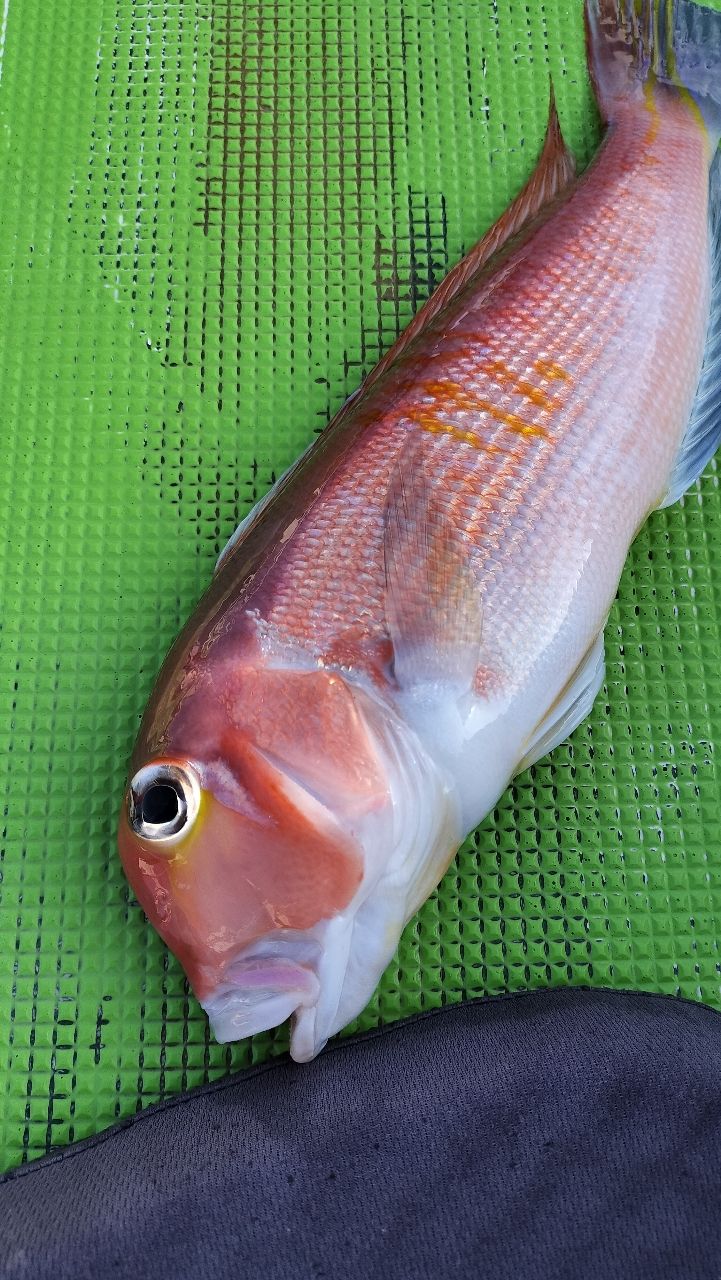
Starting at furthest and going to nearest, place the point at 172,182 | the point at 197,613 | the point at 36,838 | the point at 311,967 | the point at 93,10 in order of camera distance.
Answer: the point at 93,10 → the point at 172,182 → the point at 36,838 → the point at 197,613 → the point at 311,967

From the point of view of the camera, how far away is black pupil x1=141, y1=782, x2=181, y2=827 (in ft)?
3.28

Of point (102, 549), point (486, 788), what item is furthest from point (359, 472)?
point (102, 549)

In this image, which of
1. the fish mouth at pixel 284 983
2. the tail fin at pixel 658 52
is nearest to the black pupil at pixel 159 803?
the fish mouth at pixel 284 983

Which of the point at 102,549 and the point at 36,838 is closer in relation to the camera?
the point at 36,838

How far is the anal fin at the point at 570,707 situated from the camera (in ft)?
4.28

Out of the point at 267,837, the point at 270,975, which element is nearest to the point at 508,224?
the point at 267,837

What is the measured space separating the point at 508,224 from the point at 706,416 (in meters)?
0.47

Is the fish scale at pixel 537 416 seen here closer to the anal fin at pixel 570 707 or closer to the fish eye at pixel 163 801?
the anal fin at pixel 570 707

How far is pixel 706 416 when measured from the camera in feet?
4.85

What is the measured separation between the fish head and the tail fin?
4.28ft

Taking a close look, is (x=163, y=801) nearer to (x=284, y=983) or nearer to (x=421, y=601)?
(x=284, y=983)

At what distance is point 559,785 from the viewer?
142 cm

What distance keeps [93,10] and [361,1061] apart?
2.10 m

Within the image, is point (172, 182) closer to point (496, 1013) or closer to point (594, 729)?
point (594, 729)
